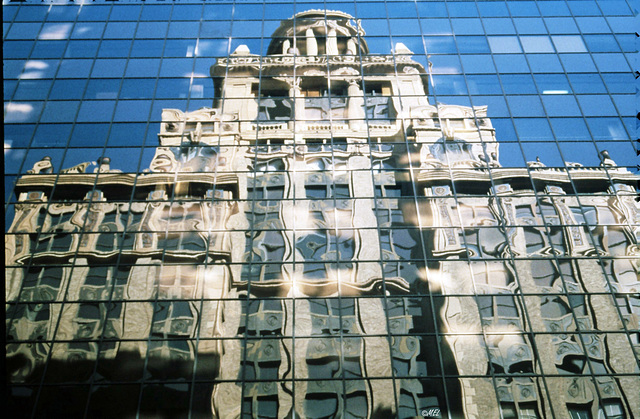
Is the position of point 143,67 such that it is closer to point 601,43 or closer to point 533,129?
point 533,129

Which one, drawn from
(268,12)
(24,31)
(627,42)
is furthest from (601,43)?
(24,31)

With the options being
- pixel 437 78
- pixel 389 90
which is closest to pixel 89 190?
pixel 389 90

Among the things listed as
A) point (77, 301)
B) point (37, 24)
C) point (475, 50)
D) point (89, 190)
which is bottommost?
point (77, 301)

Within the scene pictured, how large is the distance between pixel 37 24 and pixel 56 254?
1504cm

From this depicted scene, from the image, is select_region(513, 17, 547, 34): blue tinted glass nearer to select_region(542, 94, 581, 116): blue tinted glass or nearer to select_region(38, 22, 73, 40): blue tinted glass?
select_region(542, 94, 581, 116): blue tinted glass

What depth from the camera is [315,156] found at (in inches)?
979

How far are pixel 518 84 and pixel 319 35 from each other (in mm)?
10443

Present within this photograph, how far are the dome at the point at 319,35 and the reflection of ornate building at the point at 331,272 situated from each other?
3979mm

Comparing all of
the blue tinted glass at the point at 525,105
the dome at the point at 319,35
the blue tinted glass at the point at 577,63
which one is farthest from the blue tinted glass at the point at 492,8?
the dome at the point at 319,35

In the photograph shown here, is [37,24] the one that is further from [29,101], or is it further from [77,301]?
[77,301]

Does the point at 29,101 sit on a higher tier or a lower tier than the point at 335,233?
higher

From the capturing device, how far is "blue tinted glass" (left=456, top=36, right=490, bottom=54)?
94.3 feet

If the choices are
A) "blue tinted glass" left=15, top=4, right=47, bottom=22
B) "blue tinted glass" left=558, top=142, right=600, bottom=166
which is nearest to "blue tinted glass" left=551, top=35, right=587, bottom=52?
"blue tinted glass" left=558, top=142, right=600, bottom=166
